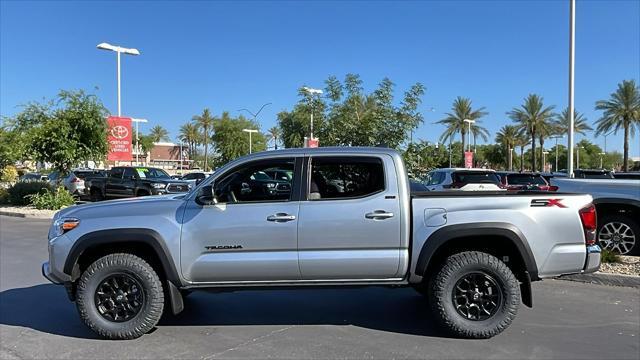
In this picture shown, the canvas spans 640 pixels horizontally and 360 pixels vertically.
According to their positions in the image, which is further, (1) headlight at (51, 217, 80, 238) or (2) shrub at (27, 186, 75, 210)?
(2) shrub at (27, 186, 75, 210)

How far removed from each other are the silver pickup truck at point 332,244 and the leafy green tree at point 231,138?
60.6 m

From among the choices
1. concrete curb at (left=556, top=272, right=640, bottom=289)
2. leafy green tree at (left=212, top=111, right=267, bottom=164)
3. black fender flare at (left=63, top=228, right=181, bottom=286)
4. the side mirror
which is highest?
leafy green tree at (left=212, top=111, right=267, bottom=164)

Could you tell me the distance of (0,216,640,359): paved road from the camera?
16.9 ft

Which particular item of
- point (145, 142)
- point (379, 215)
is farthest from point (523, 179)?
point (145, 142)

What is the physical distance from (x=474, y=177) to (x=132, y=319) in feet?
42.9

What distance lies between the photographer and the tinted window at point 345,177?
554 centimetres

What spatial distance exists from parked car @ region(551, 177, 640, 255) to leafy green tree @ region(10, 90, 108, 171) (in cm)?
1660

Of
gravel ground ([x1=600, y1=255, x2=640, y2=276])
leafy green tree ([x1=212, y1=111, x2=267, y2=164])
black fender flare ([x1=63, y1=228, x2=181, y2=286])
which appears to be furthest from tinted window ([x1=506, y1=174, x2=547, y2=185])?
leafy green tree ([x1=212, y1=111, x2=267, y2=164])

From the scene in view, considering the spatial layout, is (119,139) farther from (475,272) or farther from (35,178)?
(475,272)

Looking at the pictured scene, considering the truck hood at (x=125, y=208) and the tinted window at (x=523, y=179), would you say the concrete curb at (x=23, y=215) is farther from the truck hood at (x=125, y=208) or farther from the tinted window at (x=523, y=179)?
the tinted window at (x=523, y=179)

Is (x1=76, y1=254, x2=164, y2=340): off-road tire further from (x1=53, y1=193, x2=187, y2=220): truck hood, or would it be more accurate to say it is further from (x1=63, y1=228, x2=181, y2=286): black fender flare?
(x1=53, y1=193, x2=187, y2=220): truck hood

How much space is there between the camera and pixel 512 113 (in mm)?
56438

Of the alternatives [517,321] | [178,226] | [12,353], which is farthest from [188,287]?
[517,321]

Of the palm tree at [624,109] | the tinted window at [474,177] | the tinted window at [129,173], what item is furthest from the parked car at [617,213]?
the palm tree at [624,109]
